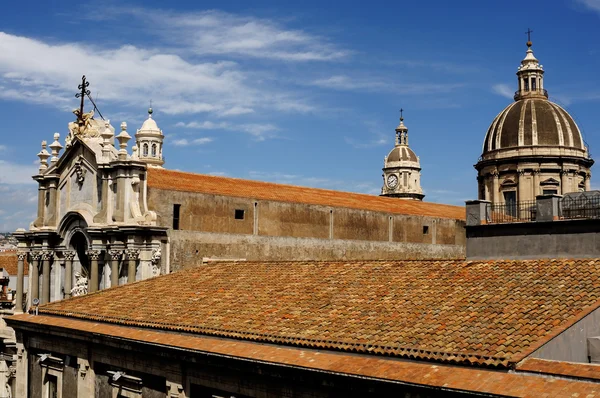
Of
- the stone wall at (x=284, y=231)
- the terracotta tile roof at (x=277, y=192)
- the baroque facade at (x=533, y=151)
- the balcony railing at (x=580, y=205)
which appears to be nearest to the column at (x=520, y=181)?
the baroque facade at (x=533, y=151)

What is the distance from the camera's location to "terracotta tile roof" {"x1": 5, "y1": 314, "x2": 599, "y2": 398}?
35.7 ft

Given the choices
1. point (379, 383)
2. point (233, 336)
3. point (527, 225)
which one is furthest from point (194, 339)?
point (527, 225)

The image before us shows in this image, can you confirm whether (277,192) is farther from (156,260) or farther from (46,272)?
(46,272)

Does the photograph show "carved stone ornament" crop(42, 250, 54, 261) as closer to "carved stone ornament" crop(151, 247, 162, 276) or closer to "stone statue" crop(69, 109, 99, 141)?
"stone statue" crop(69, 109, 99, 141)

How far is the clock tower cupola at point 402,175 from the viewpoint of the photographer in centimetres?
7750

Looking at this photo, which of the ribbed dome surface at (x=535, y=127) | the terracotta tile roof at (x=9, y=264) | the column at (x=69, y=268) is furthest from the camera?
the terracotta tile roof at (x=9, y=264)

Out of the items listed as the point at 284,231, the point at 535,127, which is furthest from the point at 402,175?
the point at 284,231

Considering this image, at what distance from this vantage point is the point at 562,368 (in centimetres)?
1109

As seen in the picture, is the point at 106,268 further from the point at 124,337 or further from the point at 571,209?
the point at 571,209

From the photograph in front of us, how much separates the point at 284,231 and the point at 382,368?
2292 centimetres

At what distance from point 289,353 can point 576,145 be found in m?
38.4

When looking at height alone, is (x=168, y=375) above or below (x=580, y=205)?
below

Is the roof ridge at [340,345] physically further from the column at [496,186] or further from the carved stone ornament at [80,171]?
the column at [496,186]

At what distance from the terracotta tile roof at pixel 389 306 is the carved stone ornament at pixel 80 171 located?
13194mm
